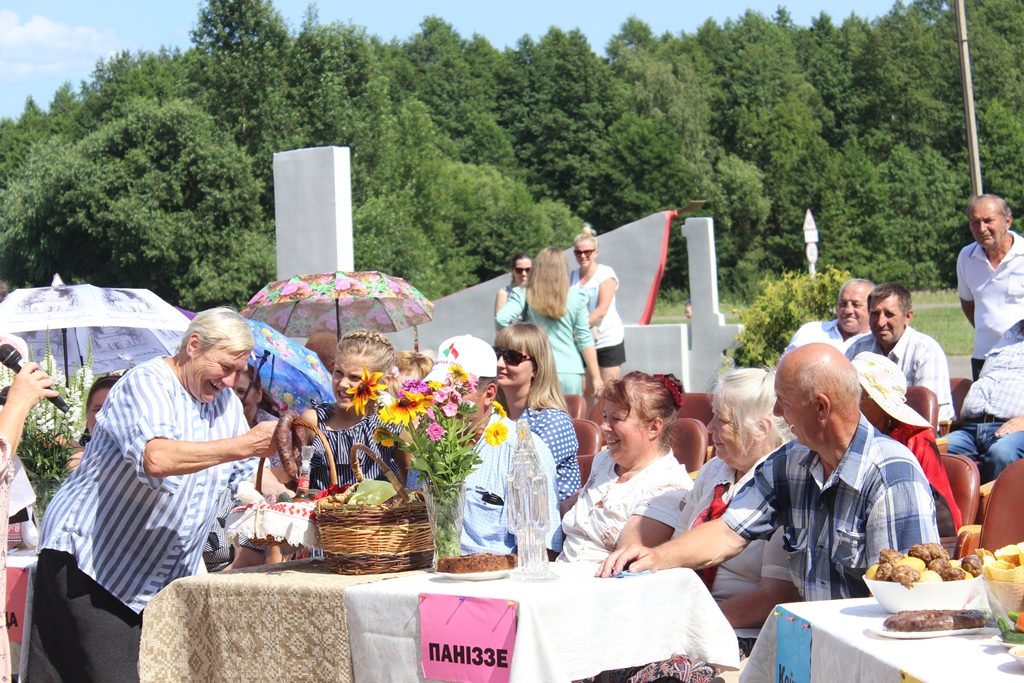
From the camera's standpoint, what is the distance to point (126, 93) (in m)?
49.4

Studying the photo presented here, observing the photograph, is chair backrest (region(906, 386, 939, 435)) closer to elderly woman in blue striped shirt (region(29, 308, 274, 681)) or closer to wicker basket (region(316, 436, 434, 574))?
wicker basket (region(316, 436, 434, 574))

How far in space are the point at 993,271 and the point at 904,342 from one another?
110 centimetres

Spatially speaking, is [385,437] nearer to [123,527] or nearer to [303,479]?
[303,479]

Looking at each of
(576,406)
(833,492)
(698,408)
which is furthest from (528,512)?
(576,406)

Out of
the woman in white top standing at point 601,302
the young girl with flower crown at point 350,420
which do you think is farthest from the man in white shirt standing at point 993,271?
the young girl with flower crown at point 350,420

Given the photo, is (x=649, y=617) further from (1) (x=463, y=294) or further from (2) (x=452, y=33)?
(2) (x=452, y=33)

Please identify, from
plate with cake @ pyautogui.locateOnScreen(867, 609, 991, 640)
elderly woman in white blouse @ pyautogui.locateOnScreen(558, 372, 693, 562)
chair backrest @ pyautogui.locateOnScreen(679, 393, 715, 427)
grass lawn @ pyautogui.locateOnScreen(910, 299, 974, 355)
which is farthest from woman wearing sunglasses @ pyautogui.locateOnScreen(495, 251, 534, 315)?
grass lawn @ pyautogui.locateOnScreen(910, 299, 974, 355)

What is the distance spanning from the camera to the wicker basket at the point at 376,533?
10.1 feet

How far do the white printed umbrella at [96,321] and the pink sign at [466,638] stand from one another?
4.21m

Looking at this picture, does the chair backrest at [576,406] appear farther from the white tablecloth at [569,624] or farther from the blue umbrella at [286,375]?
the white tablecloth at [569,624]

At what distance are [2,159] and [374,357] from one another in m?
50.5

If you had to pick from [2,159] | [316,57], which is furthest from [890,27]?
[2,159]

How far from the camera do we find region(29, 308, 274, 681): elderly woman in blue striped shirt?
3611mm

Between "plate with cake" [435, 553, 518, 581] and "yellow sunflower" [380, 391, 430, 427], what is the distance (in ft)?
1.31
